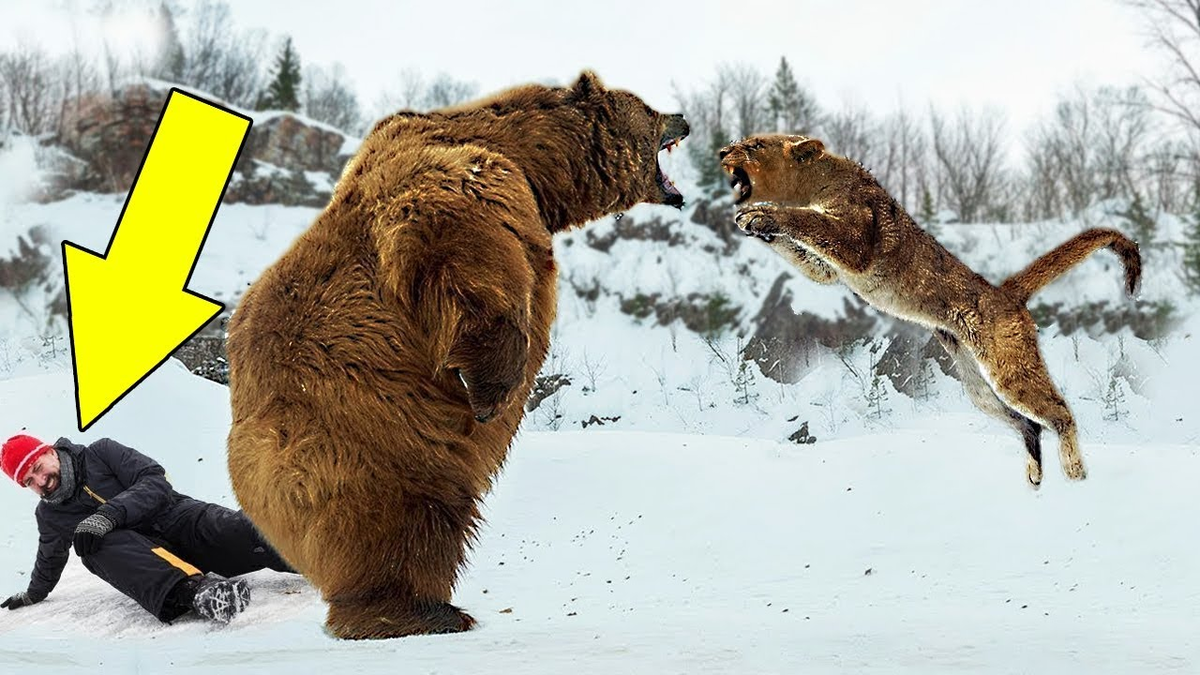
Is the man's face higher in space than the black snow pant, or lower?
higher

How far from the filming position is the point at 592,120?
331 centimetres

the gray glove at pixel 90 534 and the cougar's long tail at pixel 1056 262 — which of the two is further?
the gray glove at pixel 90 534

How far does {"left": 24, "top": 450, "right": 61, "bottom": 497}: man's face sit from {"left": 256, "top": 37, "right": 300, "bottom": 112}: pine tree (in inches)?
844

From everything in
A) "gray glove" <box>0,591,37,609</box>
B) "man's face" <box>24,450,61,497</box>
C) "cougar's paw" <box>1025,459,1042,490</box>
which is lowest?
"gray glove" <box>0,591,37,609</box>

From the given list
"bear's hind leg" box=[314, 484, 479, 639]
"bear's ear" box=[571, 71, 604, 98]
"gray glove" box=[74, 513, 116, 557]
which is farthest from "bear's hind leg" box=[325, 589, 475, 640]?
"gray glove" box=[74, 513, 116, 557]

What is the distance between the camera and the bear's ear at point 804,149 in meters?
3.61

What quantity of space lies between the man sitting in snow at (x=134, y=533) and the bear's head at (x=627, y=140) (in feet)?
7.29

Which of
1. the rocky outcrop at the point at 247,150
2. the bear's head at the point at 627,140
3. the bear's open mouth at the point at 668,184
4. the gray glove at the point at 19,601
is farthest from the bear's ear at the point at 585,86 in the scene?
the rocky outcrop at the point at 247,150

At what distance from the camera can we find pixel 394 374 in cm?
280

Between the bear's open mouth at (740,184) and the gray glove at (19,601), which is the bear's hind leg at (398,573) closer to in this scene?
the bear's open mouth at (740,184)

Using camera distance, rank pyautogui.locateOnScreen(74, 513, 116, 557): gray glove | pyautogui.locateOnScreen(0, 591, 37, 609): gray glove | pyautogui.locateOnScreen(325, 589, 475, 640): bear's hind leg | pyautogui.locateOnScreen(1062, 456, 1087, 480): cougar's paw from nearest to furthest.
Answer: pyautogui.locateOnScreen(325, 589, 475, 640): bear's hind leg, pyautogui.locateOnScreen(1062, 456, 1087, 480): cougar's paw, pyautogui.locateOnScreen(74, 513, 116, 557): gray glove, pyautogui.locateOnScreen(0, 591, 37, 609): gray glove

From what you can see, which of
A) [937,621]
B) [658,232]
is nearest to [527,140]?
[937,621]

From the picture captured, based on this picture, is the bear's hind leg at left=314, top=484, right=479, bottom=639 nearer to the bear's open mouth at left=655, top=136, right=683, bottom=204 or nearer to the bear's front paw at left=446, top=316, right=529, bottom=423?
the bear's front paw at left=446, top=316, right=529, bottom=423

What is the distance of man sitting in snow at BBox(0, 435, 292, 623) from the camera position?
14.7ft
